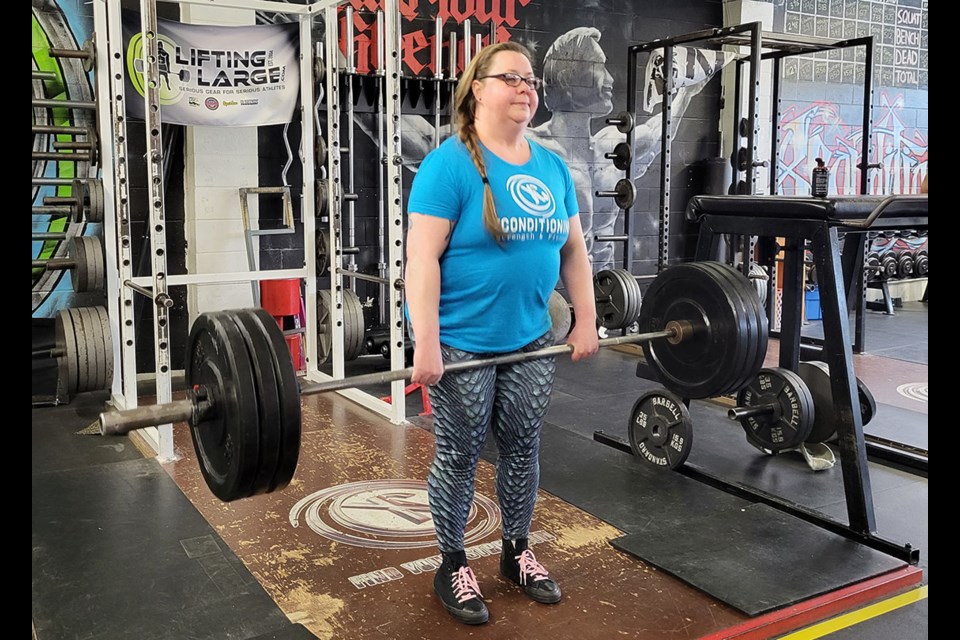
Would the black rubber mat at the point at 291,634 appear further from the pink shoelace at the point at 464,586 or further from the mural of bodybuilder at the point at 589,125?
the mural of bodybuilder at the point at 589,125

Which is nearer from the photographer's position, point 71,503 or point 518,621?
point 518,621

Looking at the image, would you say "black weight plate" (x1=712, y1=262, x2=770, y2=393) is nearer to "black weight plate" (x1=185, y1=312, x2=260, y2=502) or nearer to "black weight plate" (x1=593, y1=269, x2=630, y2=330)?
"black weight plate" (x1=593, y1=269, x2=630, y2=330)

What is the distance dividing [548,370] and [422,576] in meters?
0.68

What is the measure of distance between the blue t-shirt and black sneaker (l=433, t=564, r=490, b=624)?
557 mm

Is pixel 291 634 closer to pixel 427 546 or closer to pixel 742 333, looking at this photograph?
pixel 427 546

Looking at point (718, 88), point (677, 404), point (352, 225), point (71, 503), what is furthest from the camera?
point (718, 88)

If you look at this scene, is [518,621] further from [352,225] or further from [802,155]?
[802,155]

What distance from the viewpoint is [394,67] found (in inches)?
132

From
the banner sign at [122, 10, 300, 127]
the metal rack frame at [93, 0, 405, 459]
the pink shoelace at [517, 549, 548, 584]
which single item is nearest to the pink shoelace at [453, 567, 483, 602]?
the pink shoelace at [517, 549, 548, 584]

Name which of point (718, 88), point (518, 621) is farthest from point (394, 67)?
point (718, 88)

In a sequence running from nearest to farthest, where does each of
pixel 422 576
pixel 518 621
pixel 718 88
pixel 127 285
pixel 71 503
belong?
1. pixel 518 621
2. pixel 422 576
3. pixel 71 503
4. pixel 127 285
5. pixel 718 88

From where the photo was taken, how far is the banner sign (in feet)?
12.9

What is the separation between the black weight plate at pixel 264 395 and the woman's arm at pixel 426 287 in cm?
32

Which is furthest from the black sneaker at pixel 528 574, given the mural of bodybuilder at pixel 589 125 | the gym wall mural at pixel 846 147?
the gym wall mural at pixel 846 147
